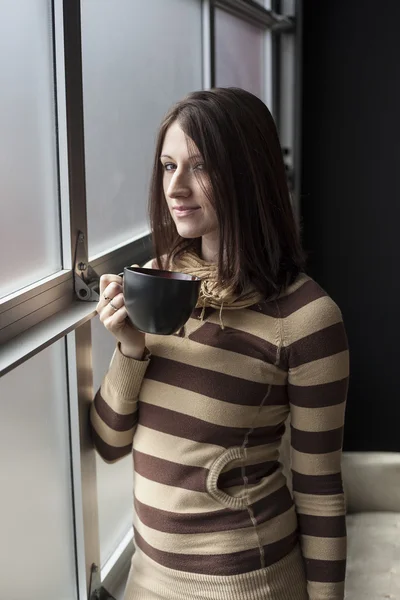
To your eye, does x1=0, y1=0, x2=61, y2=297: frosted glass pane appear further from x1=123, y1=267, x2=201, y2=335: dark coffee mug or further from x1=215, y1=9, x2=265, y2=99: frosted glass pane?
x1=215, y1=9, x2=265, y2=99: frosted glass pane

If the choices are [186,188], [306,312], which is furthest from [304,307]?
[186,188]

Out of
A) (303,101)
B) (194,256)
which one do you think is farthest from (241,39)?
(194,256)

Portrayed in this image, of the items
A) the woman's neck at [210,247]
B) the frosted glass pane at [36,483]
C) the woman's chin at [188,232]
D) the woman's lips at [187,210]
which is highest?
the woman's lips at [187,210]

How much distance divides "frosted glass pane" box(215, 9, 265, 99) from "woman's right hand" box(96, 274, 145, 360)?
4.25 ft

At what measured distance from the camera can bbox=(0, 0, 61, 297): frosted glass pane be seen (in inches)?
40.4

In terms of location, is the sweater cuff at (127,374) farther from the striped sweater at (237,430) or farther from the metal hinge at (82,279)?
the metal hinge at (82,279)

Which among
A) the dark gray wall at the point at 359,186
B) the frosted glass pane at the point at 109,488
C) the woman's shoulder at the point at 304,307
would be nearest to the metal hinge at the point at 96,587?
the frosted glass pane at the point at 109,488

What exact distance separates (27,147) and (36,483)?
50 centimetres

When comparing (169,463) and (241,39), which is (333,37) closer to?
(241,39)

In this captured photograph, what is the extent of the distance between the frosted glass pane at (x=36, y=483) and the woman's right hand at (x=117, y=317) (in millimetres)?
173

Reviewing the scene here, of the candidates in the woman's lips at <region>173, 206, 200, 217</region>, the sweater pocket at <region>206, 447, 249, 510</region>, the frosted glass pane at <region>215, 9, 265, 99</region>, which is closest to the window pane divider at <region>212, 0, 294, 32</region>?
the frosted glass pane at <region>215, 9, 265, 99</region>

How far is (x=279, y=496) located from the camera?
3.68ft

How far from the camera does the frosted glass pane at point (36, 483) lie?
1.07 metres

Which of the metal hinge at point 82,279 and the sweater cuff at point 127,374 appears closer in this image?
the sweater cuff at point 127,374
